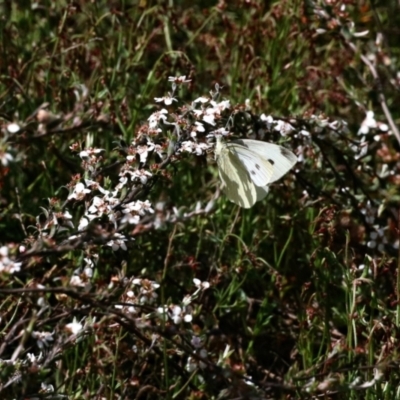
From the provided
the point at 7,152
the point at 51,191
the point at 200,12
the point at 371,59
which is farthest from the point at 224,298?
the point at 200,12

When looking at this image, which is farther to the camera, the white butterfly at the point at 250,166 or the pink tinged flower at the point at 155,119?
the white butterfly at the point at 250,166

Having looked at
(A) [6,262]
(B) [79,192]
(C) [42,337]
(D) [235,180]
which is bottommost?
(D) [235,180]

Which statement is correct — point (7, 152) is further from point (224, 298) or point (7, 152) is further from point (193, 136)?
point (224, 298)

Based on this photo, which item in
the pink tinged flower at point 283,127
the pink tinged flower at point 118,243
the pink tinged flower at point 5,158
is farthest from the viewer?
the pink tinged flower at point 283,127

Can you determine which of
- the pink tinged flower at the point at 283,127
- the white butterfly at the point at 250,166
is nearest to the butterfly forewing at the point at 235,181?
the white butterfly at the point at 250,166

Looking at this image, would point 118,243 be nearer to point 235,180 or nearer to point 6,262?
point 6,262

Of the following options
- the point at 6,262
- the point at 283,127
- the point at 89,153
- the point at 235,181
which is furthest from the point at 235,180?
the point at 6,262

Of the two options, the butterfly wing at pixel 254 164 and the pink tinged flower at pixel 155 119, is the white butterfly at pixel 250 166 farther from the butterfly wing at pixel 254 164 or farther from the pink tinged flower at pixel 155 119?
the pink tinged flower at pixel 155 119

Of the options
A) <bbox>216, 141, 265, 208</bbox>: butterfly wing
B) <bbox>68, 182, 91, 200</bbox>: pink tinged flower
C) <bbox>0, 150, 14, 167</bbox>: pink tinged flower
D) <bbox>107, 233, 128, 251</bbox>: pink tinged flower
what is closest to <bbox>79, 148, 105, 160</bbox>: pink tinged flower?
<bbox>68, 182, 91, 200</bbox>: pink tinged flower
